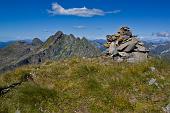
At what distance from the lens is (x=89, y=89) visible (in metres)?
31.7

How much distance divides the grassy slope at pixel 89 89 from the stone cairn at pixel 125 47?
391 centimetres

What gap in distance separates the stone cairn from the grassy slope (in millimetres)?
3914

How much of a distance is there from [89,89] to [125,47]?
15.5 meters

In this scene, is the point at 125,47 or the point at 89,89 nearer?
the point at 89,89

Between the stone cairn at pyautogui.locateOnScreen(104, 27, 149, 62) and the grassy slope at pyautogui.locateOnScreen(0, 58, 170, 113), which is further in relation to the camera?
the stone cairn at pyautogui.locateOnScreen(104, 27, 149, 62)

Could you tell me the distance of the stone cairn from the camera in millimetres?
43906

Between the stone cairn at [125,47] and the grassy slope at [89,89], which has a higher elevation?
the stone cairn at [125,47]

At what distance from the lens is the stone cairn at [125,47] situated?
144 feet

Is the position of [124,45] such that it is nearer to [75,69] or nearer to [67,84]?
[75,69]

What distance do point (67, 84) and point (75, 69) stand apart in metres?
3.59

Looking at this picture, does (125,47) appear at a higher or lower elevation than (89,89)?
higher

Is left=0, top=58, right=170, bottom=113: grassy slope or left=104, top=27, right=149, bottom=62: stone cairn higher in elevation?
left=104, top=27, right=149, bottom=62: stone cairn

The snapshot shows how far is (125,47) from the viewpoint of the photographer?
149 ft

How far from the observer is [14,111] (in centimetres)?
2630
